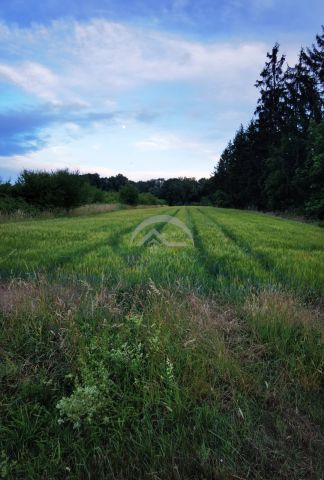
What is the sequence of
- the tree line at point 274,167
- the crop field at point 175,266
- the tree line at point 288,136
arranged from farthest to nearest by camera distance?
the tree line at point 288,136
the tree line at point 274,167
the crop field at point 175,266

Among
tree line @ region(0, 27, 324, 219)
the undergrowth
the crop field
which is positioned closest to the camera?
the undergrowth

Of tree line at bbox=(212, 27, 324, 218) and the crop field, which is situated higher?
tree line at bbox=(212, 27, 324, 218)

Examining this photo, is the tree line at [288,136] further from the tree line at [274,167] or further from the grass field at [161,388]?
the grass field at [161,388]

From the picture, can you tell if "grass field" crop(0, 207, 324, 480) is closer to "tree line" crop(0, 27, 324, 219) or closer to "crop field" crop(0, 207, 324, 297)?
"crop field" crop(0, 207, 324, 297)

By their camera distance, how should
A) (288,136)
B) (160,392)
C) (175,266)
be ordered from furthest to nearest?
(288,136), (175,266), (160,392)

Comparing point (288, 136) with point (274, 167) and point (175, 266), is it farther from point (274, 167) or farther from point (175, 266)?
point (175, 266)

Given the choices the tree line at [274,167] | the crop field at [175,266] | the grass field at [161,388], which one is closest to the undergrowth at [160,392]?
the grass field at [161,388]

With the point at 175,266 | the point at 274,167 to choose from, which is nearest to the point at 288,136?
the point at 274,167

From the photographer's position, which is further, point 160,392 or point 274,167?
point 274,167

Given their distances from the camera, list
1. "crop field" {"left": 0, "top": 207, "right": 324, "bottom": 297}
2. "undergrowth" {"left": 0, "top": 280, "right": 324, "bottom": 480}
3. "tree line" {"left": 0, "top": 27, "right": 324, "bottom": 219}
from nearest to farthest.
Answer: "undergrowth" {"left": 0, "top": 280, "right": 324, "bottom": 480}, "crop field" {"left": 0, "top": 207, "right": 324, "bottom": 297}, "tree line" {"left": 0, "top": 27, "right": 324, "bottom": 219}

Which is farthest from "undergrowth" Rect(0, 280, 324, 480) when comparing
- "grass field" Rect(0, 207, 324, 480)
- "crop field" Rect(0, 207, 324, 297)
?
"crop field" Rect(0, 207, 324, 297)

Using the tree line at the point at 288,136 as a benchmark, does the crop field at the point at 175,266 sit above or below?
below

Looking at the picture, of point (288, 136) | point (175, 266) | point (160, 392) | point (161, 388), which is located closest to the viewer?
point (160, 392)

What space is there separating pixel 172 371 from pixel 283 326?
146cm
